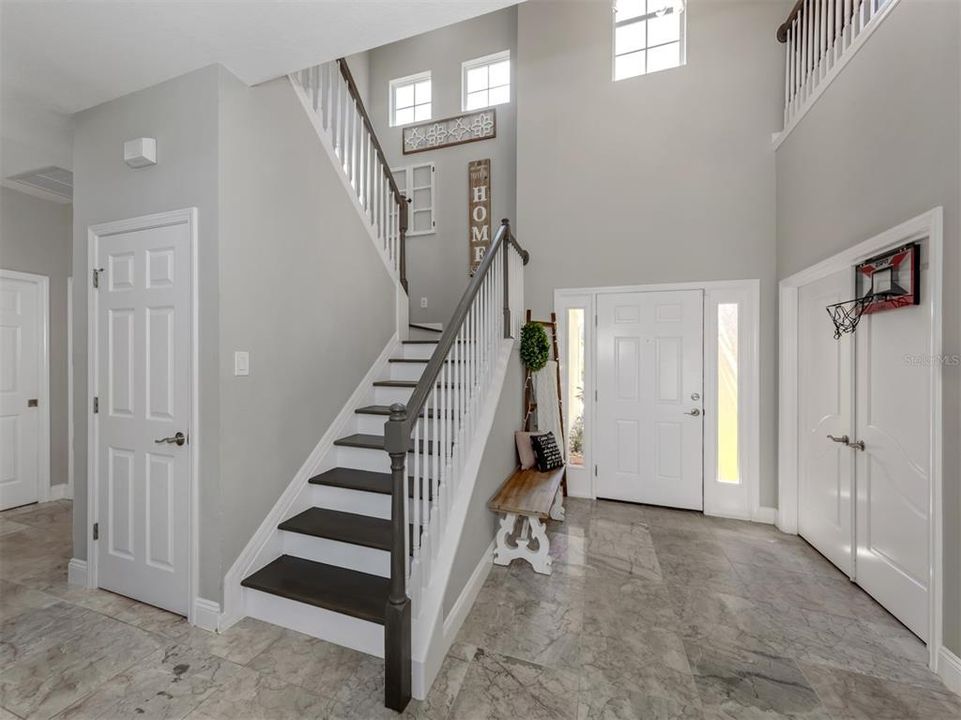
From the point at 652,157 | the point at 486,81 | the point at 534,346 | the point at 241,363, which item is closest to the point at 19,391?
the point at 241,363

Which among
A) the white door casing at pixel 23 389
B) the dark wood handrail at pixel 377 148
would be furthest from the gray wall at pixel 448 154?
the white door casing at pixel 23 389

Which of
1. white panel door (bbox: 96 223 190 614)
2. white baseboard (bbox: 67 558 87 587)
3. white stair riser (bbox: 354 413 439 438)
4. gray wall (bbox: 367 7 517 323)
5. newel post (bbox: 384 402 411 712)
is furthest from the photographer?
gray wall (bbox: 367 7 517 323)

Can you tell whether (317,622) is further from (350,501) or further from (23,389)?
(23,389)

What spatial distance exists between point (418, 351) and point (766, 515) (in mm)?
3245

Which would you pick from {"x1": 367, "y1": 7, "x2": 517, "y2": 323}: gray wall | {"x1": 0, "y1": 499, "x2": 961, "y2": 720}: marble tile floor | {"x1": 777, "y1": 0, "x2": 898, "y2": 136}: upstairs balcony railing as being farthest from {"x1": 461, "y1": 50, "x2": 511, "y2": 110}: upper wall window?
{"x1": 0, "y1": 499, "x2": 961, "y2": 720}: marble tile floor

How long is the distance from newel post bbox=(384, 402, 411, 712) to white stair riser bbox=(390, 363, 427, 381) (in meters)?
1.78

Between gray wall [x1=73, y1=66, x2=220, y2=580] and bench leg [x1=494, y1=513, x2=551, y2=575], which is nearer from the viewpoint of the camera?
gray wall [x1=73, y1=66, x2=220, y2=580]

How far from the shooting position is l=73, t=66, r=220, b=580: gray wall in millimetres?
2062

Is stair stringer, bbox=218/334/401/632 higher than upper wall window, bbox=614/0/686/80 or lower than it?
lower

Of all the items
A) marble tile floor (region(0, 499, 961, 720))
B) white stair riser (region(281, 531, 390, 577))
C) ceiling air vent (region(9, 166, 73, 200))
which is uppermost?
ceiling air vent (region(9, 166, 73, 200))

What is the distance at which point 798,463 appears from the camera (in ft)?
10.4

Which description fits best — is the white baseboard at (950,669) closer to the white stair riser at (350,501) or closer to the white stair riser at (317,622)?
the white stair riser at (317,622)

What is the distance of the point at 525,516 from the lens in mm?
2551

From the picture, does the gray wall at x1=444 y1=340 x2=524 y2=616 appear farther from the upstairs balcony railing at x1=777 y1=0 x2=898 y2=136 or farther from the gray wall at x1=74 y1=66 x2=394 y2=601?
the upstairs balcony railing at x1=777 y1=0 x2=898 y2=136
